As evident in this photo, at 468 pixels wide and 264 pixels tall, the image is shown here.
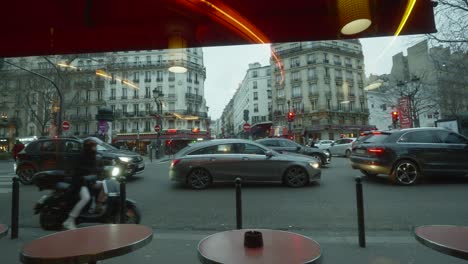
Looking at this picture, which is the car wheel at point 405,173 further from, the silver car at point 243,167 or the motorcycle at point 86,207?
the motorcycle at point 86,207

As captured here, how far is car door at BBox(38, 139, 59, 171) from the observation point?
36.0 ft

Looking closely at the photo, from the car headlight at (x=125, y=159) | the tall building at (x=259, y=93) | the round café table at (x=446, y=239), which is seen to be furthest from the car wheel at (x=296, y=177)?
the tall building at (x=259, y=93)

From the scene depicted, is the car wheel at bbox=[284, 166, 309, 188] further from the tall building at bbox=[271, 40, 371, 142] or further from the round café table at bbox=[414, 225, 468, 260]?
the tall building at bbox=[271, 40, 371, 142]

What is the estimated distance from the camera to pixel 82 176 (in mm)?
5027

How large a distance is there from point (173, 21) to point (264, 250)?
3.04m

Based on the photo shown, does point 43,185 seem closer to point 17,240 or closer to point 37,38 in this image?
point 17,240

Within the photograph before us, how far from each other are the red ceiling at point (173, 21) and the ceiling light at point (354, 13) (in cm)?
35

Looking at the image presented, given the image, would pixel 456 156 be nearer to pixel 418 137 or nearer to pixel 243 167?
pixel 418 137

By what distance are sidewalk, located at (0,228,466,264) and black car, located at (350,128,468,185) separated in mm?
4475

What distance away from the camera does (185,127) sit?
57.8 m

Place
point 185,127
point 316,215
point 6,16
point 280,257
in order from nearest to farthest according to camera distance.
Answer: point 280,257, point 6,16, point 316,215, point 185,127

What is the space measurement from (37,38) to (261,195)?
5.96m

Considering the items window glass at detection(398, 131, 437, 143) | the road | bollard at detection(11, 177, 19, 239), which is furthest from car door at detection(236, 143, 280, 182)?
bollard at detection(11, 177, 19, 239)

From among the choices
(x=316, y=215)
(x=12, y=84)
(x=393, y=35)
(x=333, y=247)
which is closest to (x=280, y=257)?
(x=333, y=247)
